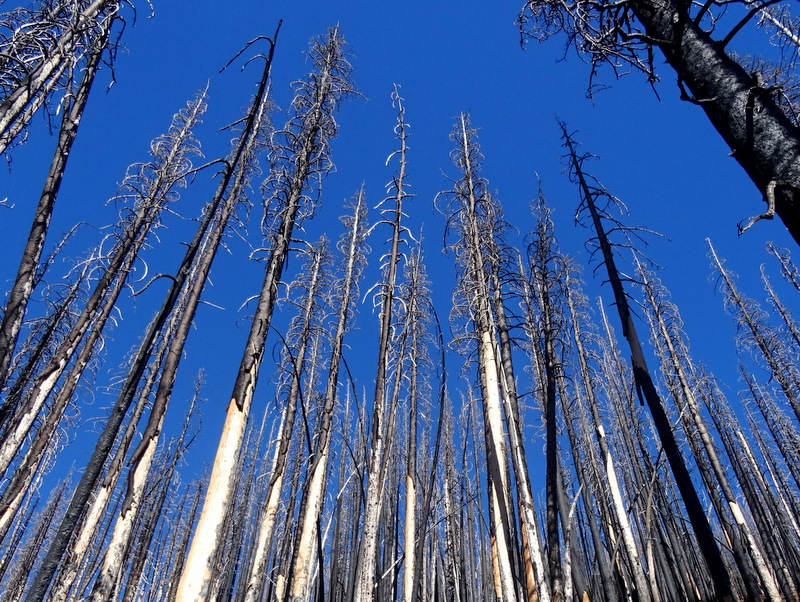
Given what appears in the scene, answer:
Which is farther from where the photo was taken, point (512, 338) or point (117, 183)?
point (117, 183)

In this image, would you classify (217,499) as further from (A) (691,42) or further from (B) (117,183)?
(B) (117,183)

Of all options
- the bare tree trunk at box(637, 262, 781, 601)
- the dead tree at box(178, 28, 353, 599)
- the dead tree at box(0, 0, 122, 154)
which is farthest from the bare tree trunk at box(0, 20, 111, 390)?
the bare tree trunk at box(637, 262, 781, 601)

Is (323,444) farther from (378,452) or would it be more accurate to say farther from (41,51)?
(41,51)

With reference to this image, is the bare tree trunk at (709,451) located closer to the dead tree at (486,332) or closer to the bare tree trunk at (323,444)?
the dead tree at (486,332)

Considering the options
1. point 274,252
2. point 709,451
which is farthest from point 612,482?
point 274,252

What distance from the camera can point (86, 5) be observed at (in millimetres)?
6352

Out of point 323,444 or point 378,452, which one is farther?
point 323,444

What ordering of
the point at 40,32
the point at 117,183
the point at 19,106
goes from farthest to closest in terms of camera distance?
1. the point at 117,183
2. the point at 40,32
3. the point at 19,106

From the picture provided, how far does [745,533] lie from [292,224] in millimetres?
16551

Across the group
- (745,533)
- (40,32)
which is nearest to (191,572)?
(40,32)

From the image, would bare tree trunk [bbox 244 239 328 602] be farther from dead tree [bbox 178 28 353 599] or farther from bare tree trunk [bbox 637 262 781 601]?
bare tree trunk [bbox 637 262 781 601]

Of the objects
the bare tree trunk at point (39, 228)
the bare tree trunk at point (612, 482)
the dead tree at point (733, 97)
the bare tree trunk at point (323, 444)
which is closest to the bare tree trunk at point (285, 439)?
the bare tree trunk at point (323, 444)

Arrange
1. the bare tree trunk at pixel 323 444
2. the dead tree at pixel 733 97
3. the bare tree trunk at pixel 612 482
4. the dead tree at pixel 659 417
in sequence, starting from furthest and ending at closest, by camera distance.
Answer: the bare tree trunk at pixel 612 482 → the bare tree trunk at pixel 323 444 → the dead tree at pixel 659 417 → the dead tree at pixel 733 97

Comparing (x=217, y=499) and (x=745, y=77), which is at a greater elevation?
(x=745, y=77)
